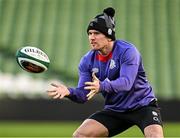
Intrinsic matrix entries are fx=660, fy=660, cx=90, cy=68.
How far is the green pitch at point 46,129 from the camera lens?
44.2 ft

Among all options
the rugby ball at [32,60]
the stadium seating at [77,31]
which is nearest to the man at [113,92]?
the rugby ball at [32,60]

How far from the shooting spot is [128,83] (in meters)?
7.50

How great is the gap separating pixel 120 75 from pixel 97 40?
542mm

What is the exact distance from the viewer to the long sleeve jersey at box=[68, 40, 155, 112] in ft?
25.1

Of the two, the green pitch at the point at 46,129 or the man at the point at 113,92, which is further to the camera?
the green pitch at the point at 46,129

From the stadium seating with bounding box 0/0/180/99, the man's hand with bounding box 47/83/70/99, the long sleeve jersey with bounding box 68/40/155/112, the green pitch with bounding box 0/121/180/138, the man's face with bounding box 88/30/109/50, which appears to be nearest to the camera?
the man's hand with bounding box 47/83/70/99

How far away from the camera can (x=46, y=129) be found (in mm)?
14258

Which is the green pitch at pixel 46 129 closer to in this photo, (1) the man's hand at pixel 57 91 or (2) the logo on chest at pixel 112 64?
(2) the logo on chest at pixel 112 64

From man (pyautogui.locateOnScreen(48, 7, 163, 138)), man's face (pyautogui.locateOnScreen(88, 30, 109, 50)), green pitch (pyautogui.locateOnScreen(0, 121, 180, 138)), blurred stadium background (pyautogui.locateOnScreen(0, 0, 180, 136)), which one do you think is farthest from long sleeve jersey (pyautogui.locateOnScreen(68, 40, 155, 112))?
blurred stadium background (pyautogui.locateOnScreen(0, 0, 180, 136))

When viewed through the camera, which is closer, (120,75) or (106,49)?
(120,75)

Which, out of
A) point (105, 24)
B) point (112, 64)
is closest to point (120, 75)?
point (112, 64)

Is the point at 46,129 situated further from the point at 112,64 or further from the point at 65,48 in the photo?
the point at 112,64

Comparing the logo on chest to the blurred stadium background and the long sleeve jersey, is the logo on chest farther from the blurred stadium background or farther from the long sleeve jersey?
the blurred stadium background

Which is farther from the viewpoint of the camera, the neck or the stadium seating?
the stadium seating
